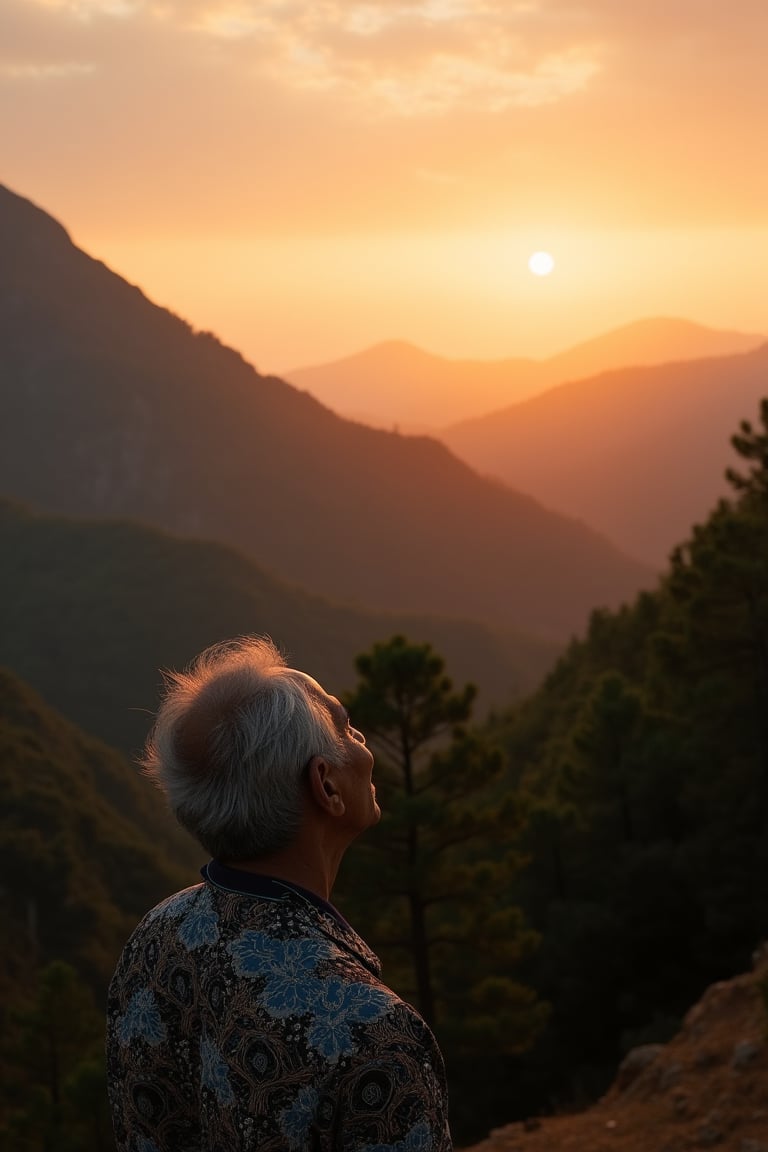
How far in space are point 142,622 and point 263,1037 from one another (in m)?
111

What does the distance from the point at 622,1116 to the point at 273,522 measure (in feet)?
538

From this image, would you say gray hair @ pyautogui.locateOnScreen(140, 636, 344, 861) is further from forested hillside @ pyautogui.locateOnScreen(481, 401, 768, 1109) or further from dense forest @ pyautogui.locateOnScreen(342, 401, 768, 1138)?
forested hillside @ pyautogui.locateOnScreen(481, 401, 768, 1109)

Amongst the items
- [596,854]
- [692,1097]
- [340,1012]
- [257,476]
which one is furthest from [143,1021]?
[257,476]

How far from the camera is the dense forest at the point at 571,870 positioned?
49.9 feet

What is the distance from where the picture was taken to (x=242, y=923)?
2.01 meters

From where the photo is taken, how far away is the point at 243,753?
2.16m

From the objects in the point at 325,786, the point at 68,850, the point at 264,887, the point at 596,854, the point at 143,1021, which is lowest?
the point at 68,850

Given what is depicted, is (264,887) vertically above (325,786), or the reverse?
(325,786)

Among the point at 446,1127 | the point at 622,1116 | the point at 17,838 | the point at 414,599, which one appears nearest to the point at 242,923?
the point at 446,1127

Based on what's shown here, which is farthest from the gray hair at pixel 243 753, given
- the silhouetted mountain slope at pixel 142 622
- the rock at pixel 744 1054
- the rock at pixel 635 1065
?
the silhouetted mountain slope at pixel 142 622

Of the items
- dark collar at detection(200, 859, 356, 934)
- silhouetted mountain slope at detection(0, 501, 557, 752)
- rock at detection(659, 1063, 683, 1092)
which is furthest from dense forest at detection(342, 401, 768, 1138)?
silhouetted mountain slope at detection(0, 501, 557, 752)

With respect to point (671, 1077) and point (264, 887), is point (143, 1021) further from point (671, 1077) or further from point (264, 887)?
point (671, 1077)

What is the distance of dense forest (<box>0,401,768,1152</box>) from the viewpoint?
15.2m

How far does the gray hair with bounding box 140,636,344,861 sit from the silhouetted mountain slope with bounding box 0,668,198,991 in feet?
122
